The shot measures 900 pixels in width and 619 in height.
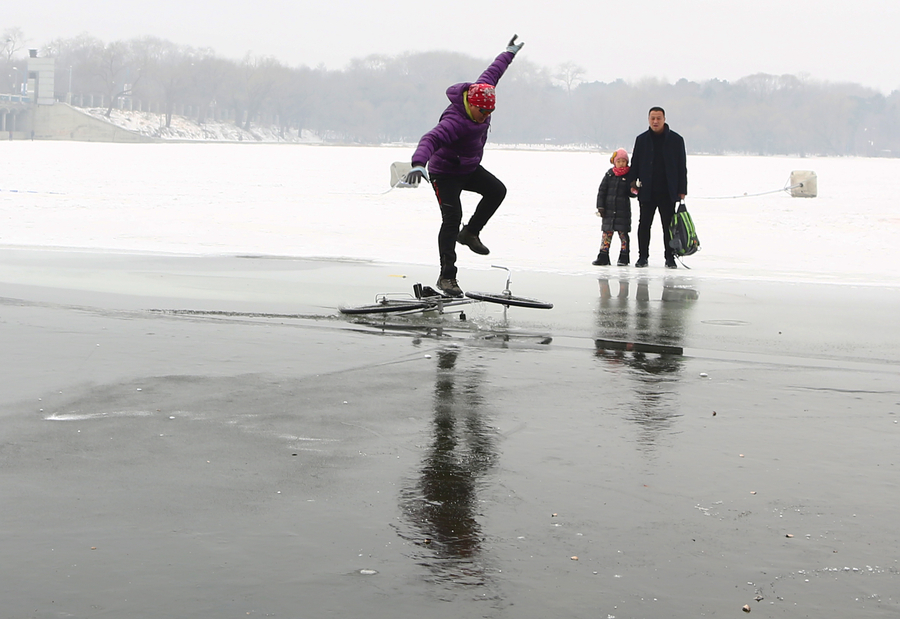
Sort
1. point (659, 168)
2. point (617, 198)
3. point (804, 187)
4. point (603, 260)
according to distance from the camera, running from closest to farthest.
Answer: point (659, 168) → point (617, 198) → point (603, 260) → point (804, 187)

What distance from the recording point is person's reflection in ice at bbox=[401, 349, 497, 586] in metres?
3.55

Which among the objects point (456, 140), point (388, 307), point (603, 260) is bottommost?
point (388, 307)

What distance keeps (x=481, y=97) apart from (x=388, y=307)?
1790 mm

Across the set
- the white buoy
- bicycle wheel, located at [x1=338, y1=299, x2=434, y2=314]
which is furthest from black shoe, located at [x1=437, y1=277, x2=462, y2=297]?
the white buoy

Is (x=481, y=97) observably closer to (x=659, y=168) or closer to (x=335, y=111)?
(x=659, y=168)

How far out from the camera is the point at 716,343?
819 centimetres

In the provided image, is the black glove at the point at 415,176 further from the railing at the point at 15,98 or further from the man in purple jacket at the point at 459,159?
the railing at the point at 15,98

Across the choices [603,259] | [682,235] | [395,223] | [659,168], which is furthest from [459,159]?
[395,223]

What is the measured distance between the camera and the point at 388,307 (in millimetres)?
9008

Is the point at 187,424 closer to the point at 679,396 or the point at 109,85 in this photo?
the point at 679,396

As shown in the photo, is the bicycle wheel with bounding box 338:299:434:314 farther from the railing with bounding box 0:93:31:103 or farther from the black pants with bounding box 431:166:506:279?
the railing with bounding box 0:93:31:103

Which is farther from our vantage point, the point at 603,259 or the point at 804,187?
the point at 804,187

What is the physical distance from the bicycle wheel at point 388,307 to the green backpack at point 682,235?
5.05m

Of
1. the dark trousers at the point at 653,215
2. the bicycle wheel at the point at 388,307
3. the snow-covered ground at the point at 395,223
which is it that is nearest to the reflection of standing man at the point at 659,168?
the dark trousers at the point at 653,215
